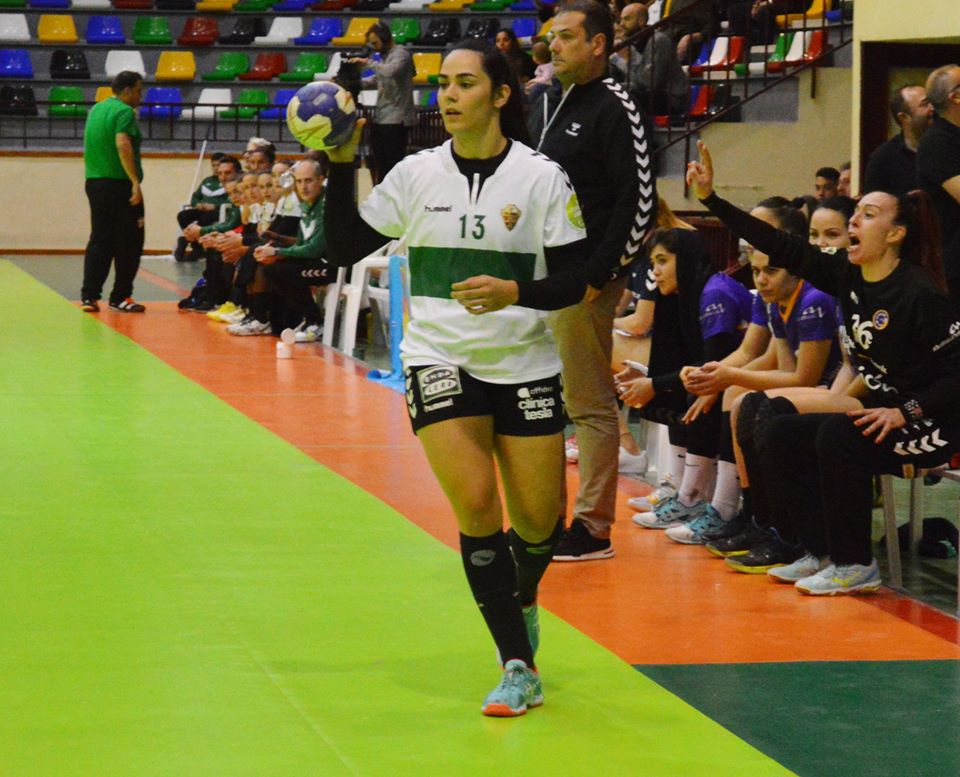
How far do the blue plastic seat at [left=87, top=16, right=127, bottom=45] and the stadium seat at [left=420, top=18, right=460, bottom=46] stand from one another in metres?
4.87

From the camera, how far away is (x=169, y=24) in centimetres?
2583

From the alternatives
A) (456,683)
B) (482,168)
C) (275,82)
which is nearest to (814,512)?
(456,683)

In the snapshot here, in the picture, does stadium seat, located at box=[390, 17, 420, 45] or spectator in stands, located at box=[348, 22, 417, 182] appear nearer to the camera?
spectator in stands, located at box=[348, 22, 417, 182]

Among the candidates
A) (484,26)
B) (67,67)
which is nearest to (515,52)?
(484,26)

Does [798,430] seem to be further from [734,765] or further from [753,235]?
[734,765]

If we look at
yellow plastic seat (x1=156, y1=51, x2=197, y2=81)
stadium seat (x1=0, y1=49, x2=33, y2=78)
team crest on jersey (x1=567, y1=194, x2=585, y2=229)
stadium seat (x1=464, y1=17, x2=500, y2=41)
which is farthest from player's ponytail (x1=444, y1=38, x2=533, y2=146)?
stadium seat (x1=0, y1=49, x2=33, y2=78)

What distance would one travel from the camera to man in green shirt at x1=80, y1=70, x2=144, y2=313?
13.6 metres

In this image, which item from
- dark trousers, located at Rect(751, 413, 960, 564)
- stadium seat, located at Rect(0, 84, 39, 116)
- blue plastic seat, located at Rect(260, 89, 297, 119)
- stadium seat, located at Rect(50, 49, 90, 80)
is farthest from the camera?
stadium seat, located at Rect(50, 49, 90, 80)

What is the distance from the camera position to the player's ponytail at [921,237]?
5258 mm

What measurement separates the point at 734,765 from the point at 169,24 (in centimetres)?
2383

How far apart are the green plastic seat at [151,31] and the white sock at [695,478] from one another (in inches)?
805

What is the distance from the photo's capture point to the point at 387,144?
16453 mm

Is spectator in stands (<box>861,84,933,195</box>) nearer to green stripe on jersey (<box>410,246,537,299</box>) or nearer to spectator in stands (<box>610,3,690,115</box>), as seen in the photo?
green stripe on jersey (<box>410,246,537,299</box>)

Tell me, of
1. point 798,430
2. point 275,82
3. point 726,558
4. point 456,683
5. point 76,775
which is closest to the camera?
point 76,775
